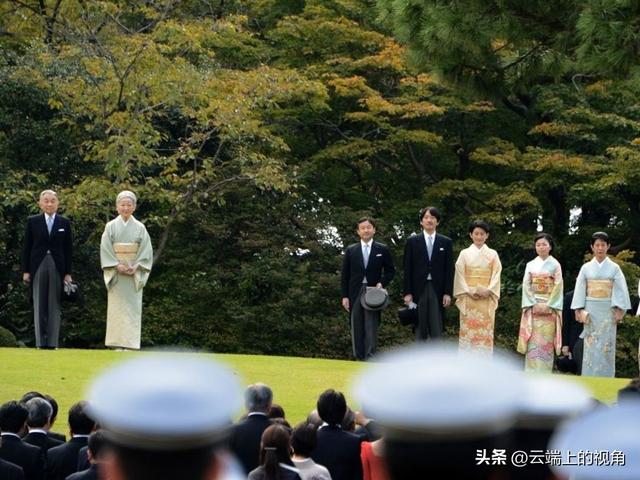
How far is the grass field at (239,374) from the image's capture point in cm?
997

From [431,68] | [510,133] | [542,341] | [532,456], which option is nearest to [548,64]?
[431,68]

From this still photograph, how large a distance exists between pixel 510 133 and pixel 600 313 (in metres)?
8.58

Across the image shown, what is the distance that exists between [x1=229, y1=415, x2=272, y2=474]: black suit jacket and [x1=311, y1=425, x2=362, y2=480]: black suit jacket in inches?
11.3

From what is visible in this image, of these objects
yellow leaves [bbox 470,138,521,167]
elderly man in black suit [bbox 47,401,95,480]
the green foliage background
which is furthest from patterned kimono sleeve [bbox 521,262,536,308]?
elderly man in black suit [bbox 47,401,95,480]

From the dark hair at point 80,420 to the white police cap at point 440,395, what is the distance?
183 inches

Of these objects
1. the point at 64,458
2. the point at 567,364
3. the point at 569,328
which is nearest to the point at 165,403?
the point at 64,458

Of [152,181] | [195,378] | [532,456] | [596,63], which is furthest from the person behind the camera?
[152,181]

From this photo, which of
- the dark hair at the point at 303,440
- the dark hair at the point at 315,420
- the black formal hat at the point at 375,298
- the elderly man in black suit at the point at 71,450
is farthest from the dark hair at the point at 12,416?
the black formal hat at the point at 375,298

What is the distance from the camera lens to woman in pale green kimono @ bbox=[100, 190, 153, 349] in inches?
551

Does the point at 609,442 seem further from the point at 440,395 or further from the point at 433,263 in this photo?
the point at 433,263

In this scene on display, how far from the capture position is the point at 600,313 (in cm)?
1480

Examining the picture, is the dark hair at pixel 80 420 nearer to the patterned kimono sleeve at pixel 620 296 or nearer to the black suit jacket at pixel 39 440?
the black suit jacket at pixel 39 440

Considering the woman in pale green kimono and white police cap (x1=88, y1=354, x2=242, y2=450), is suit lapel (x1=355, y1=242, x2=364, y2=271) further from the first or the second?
white police cap (x1=88, y1=354, x2=242, y2=450)

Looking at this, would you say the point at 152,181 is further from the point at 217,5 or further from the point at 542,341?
the point at 542,341
